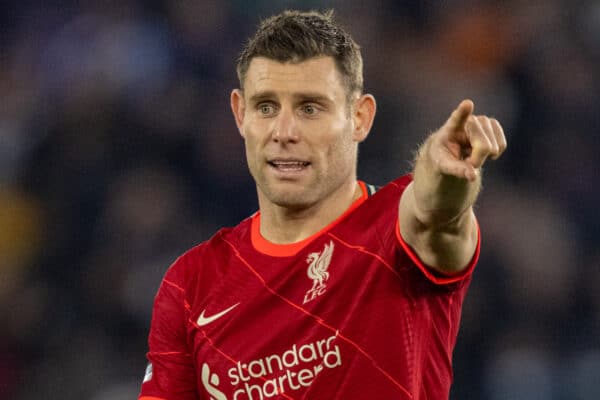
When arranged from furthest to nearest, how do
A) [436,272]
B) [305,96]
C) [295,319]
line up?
[305,96], [295,319], [436,272]

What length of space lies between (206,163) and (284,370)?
382cm

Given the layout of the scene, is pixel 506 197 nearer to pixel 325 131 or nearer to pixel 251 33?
pixel 251 33

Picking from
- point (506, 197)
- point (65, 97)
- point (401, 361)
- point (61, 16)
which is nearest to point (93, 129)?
point (65, 97)

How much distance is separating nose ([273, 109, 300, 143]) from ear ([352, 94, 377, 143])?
27cm

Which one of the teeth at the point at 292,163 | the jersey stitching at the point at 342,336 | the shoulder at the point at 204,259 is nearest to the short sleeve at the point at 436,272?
the jersey stitching at the point at 342,336

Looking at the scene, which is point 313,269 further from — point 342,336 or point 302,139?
point 302,139

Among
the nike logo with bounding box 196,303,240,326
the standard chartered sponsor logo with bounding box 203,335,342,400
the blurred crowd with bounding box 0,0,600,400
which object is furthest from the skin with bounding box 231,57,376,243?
the blurred crowd with bounding box 0,0,600,400

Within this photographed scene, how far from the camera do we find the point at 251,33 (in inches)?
275

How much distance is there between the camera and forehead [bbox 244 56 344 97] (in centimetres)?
307

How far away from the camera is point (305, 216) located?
3209 mm

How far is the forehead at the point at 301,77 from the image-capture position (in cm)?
307

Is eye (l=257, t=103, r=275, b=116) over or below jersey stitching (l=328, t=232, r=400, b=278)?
over

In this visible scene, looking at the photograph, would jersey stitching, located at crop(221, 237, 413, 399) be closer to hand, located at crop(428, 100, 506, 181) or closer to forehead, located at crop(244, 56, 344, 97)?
forehead, located at crop(244, 56, 344, 97)

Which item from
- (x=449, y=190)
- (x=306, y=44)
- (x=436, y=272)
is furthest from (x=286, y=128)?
(x=449, y=190)
